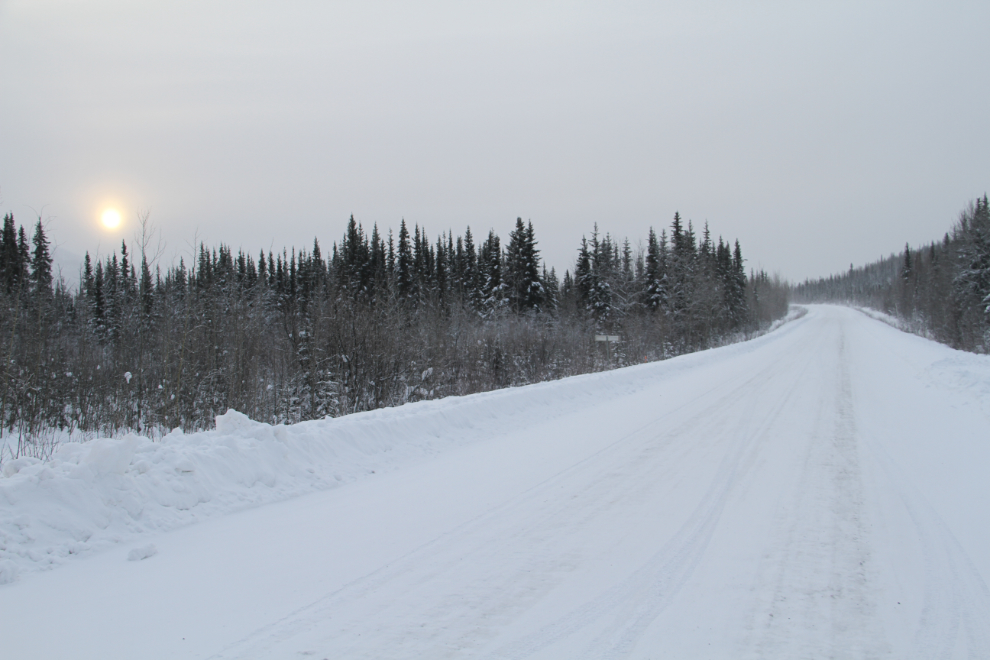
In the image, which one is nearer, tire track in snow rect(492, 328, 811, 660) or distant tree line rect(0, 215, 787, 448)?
tire track in snow rect(492, 328, 811, 660)

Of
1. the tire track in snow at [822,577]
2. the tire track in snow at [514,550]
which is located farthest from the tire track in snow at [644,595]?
the tire track in snow at [822,577]

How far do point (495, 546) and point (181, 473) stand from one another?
359 cm

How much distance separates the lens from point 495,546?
4402 millimetres

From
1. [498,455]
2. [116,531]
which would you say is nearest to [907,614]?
[498,455]

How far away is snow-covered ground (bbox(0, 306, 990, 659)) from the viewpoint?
3.14 meters

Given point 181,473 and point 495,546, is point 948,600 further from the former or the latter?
point 181,473

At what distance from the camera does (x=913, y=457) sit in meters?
7.29

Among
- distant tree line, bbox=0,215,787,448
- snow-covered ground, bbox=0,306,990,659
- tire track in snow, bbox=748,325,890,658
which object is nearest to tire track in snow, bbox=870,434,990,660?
snow-covered ground, bbox=0,306,990,659

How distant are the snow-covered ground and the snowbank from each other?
0.02 metres

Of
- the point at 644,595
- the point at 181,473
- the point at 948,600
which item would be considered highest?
the point at 181,473

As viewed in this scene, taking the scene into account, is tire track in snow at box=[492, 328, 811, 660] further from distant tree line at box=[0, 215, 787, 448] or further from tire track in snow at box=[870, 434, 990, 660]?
distant tree line at box=[0, 215, 787, 448]

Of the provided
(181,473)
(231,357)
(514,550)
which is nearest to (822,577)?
(514,550)

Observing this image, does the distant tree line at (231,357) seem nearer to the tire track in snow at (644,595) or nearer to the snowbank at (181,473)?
the snowbank at (181,473)

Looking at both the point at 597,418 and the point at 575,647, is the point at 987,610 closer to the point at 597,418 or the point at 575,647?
the point at 575,647
